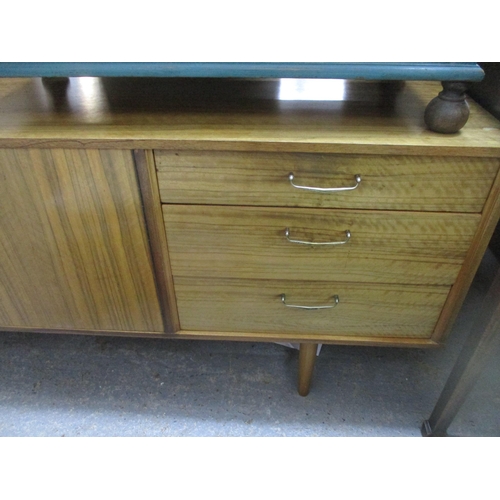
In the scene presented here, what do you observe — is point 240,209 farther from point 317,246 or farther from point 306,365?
point 306,365

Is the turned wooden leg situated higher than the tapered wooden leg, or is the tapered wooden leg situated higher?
the turned wooden leg

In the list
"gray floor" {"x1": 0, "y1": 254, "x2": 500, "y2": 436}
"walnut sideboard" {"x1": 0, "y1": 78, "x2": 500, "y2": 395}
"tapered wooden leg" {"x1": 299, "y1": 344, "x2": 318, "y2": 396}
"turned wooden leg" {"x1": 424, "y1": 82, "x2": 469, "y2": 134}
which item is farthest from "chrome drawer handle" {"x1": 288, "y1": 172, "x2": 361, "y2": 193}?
"gray floor" {"x1": 0, "y1": 254, "x2": 500, "y2": 436}

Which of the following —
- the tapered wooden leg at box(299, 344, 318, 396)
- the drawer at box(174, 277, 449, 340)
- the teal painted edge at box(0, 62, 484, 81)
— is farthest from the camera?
the tapered wooden leg at box(299, 344, 318, 396)

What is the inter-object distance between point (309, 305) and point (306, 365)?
17 cm

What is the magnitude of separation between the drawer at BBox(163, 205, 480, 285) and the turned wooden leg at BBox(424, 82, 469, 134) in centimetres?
12

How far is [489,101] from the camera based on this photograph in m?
0.62

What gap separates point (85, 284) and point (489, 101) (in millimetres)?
704

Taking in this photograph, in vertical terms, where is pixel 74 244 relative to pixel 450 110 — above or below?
below

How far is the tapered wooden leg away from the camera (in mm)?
793

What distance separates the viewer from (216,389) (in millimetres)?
893

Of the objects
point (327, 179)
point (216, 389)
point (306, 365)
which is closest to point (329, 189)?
point (327, 179)

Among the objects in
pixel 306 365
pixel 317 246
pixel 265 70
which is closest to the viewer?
pixel 265 70

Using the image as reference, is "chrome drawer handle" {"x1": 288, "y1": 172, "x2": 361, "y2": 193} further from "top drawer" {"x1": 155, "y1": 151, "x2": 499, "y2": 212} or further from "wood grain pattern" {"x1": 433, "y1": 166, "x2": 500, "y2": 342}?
"wood grain pattern" {"x1": 433, "y1": 166, "x2": 500, "y2": 342}

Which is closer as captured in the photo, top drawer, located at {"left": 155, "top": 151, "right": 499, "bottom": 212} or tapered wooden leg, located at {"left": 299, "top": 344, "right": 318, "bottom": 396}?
top drawer, located at {"left": 155, "top": 151, "right": 499, "bottom": 212}
